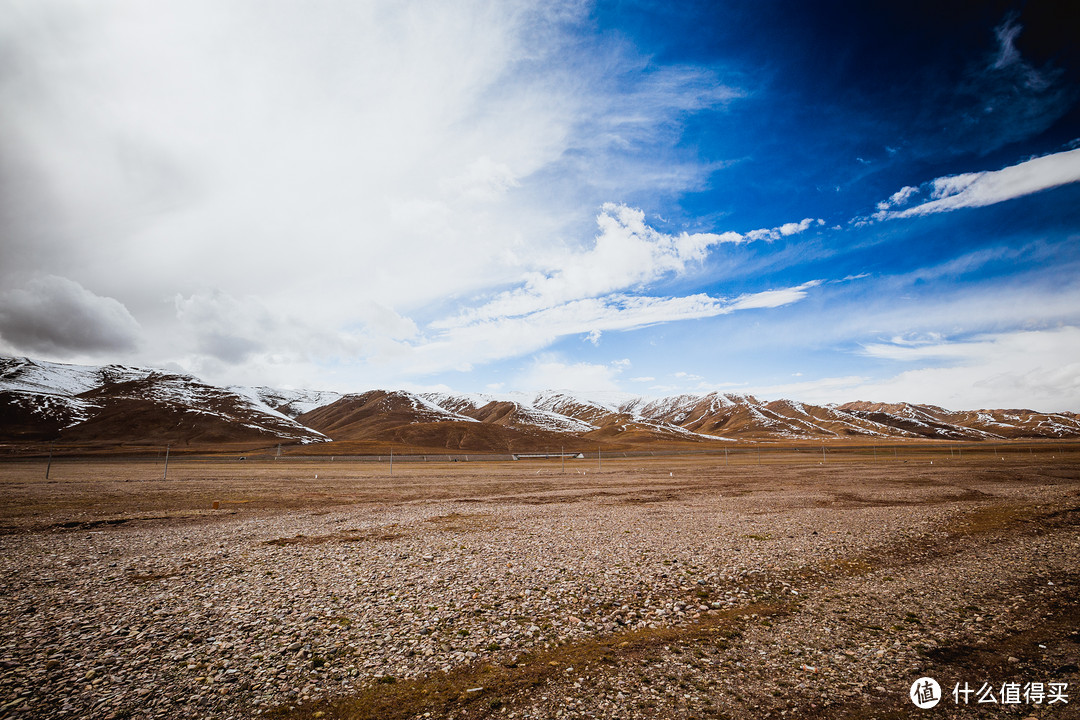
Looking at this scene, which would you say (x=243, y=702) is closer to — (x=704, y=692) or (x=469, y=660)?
(x=469, y=660)

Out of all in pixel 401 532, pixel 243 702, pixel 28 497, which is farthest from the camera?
pixel 28 497

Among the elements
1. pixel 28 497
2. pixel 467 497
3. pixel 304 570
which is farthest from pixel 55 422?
pixel 304 570

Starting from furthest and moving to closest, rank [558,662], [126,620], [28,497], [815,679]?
[28,497] < [126,620] < [558,662] < [815,679]

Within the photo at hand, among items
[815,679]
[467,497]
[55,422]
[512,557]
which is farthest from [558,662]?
[55,422]

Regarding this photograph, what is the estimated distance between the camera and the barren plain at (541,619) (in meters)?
7.38

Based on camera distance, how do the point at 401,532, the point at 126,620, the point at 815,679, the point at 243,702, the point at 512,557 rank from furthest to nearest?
1. the point at 401,532
2. the point at 512,557
3. the point at 126,620
4. the point at 815,679
5. the point at 243,702

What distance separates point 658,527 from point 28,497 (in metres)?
45.6

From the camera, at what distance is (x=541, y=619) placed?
1055cm

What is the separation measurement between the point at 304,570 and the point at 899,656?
1608 cm

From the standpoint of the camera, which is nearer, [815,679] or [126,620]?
Answer: [815,679]

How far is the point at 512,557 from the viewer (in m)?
16.1

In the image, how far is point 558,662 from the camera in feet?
28.1

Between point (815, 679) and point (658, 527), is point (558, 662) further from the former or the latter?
point (658, 527)

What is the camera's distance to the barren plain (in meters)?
7.38
